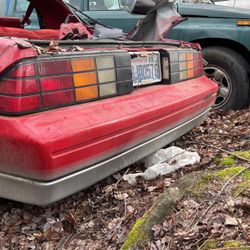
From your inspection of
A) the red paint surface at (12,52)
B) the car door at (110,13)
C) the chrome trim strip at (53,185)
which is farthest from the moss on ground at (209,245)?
the car door at (110,13)

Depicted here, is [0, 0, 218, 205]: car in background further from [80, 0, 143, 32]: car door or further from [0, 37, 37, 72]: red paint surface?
[80, 0, 143, 32]: car door

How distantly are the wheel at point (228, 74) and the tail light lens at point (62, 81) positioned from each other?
9.35 feet

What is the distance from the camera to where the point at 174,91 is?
3.29m

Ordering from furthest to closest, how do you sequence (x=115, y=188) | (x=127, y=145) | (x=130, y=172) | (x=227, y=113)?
(x=227, y=113)
(x=130, y=172)
(x=115, y=188)
(x=127, y=145)

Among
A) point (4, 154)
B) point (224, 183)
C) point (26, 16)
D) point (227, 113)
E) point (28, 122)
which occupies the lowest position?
point (227, 113)

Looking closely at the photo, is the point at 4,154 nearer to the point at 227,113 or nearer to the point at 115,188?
the point at 115,188

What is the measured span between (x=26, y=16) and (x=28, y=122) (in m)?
2.90

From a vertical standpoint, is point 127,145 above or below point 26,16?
below

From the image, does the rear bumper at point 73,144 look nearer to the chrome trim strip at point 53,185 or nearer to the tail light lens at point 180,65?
the chrome trim strip at point 53,185

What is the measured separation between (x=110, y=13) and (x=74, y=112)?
139 inches

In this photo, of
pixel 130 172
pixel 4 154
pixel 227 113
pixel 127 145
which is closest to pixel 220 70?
pixel 227 113

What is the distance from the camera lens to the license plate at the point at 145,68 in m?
3.01

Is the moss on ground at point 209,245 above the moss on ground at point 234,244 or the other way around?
the other way around

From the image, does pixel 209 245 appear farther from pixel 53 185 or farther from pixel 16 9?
pixel 16 9
